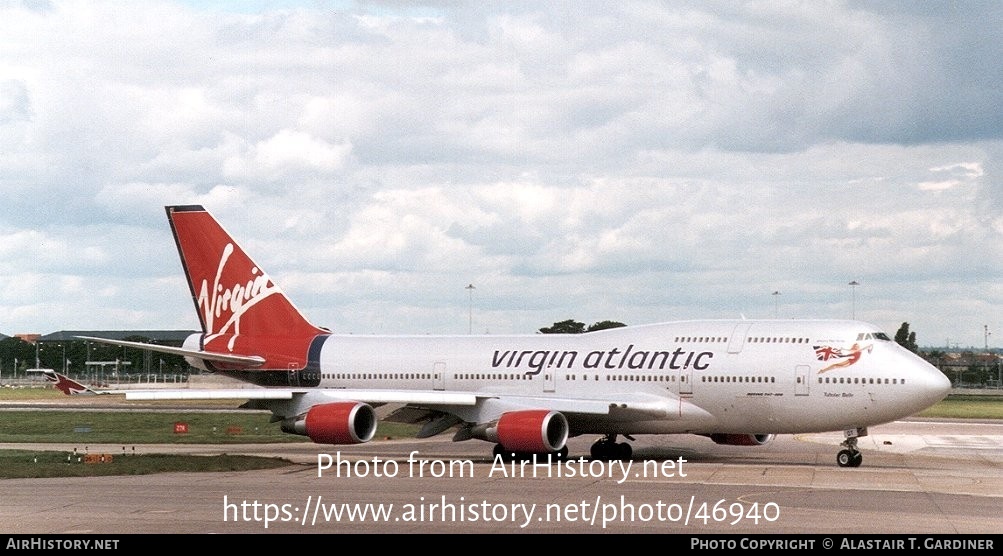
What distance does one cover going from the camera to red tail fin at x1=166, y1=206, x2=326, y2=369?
1827 inches

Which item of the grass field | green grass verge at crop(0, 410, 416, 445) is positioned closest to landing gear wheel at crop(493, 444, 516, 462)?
the grass field

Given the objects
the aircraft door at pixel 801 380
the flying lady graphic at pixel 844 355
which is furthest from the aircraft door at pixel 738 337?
the flying lady graphic at pixel 844 355

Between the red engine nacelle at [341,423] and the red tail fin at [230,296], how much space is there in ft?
27.6

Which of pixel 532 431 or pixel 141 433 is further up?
pixel 532 431

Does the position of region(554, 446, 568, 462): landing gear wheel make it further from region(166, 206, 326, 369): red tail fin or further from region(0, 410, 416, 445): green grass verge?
region(0, 410, 416, 445): green grass verge

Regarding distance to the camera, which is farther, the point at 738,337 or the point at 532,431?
the point at 738,337

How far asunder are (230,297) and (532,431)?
15.5 meters

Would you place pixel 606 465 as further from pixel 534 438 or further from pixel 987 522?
pixel 987 522

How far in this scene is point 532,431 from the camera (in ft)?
119

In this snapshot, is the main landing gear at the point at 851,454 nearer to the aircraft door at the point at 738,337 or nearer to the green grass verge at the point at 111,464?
the aircraft door at the point at 738,337

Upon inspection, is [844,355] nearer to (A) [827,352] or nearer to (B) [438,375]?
(A) [827,352]

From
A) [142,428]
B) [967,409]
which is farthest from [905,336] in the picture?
[142,428]
